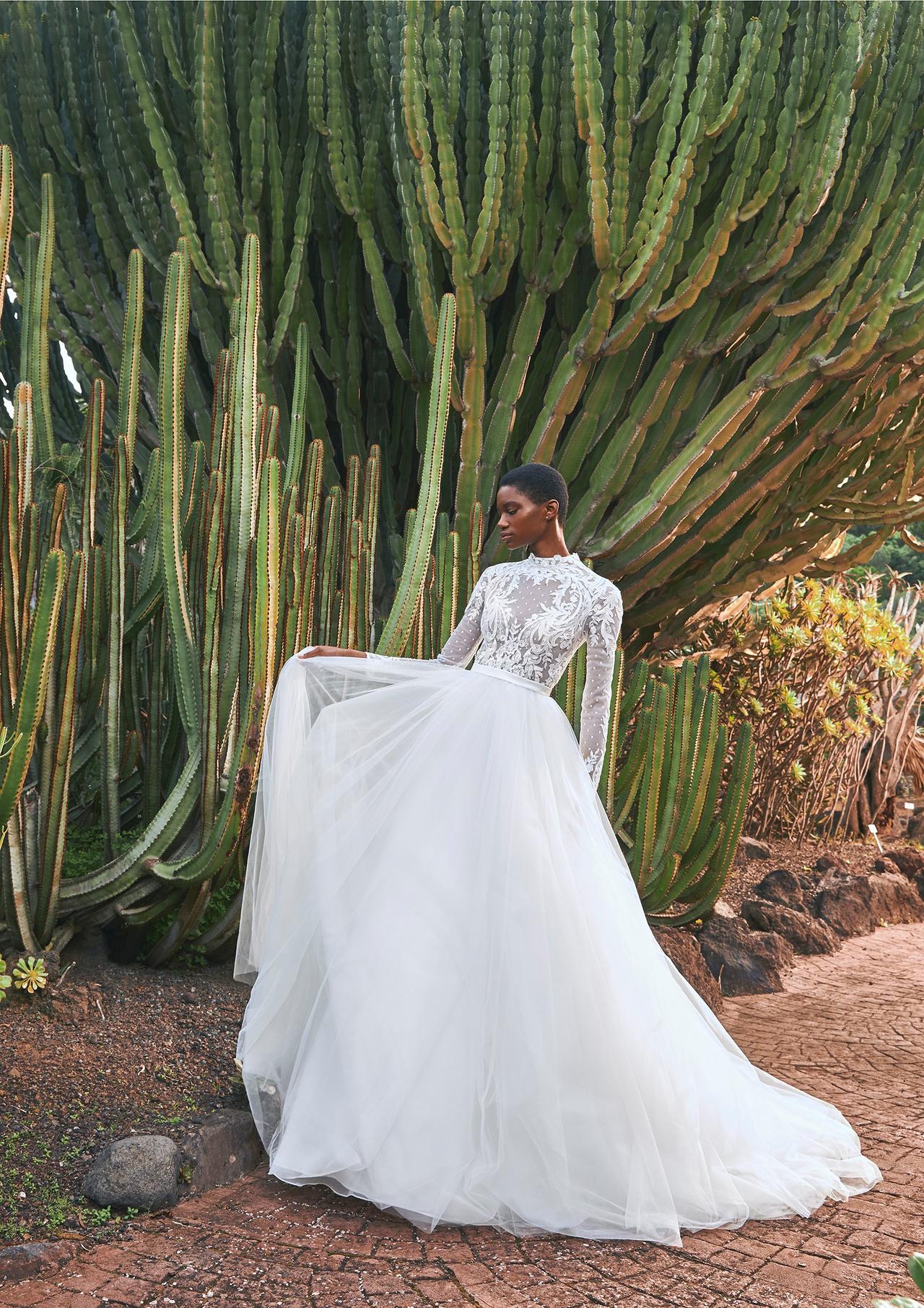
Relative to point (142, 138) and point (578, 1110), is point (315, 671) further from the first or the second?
point (142, 138)

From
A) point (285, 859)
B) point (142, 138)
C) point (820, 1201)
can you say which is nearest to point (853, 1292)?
point (820, 1201)

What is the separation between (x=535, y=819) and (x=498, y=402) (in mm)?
2902

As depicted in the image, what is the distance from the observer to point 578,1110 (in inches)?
97.6

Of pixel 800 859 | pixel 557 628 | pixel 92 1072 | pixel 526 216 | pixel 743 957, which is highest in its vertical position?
pixel 526 216

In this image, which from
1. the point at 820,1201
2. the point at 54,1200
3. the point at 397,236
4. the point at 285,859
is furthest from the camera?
the point at 397,236

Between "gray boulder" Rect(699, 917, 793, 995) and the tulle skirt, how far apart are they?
2148 mm

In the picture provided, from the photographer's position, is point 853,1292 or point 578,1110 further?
point 578,1110

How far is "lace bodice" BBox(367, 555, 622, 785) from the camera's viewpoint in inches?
115

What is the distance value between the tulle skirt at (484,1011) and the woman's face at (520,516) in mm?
369

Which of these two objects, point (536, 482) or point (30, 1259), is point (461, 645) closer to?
point (536, 482)

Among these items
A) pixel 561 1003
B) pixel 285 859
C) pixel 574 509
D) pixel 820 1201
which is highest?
pixel 574 509

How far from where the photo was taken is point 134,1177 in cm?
243

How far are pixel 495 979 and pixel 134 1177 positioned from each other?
88 cm

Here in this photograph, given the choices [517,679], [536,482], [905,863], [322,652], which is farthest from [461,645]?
[905,863]
